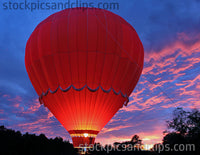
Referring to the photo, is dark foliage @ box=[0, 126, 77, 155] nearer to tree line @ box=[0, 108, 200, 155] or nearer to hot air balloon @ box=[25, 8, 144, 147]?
tree line @ box=[0, 108, 200, 155]

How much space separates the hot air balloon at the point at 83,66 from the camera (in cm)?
1205

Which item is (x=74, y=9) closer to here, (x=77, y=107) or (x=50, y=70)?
(x=50, y=70)

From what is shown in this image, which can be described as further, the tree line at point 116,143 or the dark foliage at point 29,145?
the dark foliage at point 29,145

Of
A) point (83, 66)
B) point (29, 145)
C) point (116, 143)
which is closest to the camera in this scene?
point (83, 66)

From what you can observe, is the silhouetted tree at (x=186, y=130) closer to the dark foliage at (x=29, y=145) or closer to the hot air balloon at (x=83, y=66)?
the hot air balloon at (x=83, y=66)

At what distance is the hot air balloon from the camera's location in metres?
Result: 12.0

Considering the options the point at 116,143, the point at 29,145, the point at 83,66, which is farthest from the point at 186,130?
the point at 116,143

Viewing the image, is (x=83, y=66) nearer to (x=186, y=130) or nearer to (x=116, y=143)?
(x=186, y=130)

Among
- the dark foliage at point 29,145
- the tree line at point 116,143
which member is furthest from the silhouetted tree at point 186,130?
the dark foliage at point 29,145

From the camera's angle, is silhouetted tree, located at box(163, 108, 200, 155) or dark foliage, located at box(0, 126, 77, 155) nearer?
silhouetted tree, located at box(163, 108, 200, 155)

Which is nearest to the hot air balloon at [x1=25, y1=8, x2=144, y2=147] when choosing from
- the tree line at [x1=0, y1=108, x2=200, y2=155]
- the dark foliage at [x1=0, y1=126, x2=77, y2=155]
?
the tree line at [x1=0, y1=108, x2=200, y2=155]

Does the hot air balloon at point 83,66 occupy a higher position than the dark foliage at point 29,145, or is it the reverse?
the hot air balloon at point 83,66

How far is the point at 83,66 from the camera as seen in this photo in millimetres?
12000

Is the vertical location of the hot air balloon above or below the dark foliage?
above
